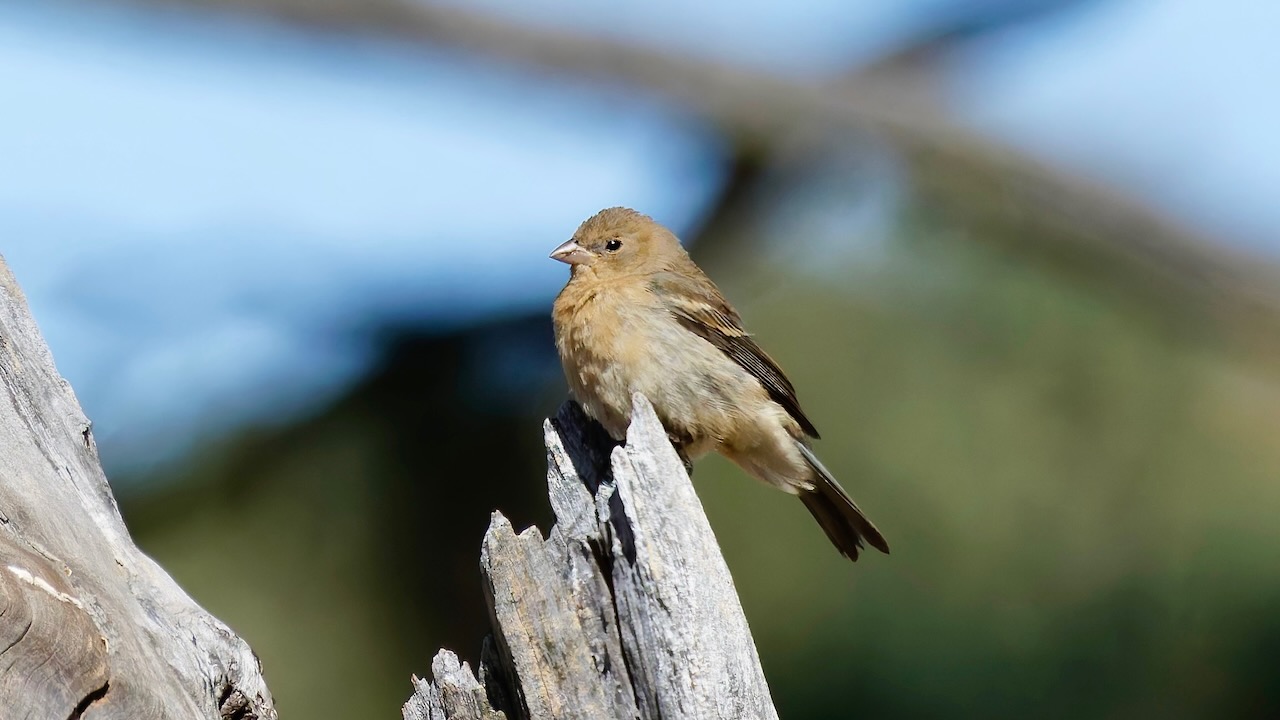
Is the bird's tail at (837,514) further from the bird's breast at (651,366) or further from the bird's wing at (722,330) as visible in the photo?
the bird's breast at (651,366)

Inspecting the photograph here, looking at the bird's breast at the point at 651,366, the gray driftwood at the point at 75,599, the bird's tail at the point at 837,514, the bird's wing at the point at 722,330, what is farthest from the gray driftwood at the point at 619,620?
the bird's tail at the point at 837,514

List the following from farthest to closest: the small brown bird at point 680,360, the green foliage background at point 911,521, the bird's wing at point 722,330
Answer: the green foliage background at point 911,521
the bird's wing at point 722,330
the small brown bird at point 680,360

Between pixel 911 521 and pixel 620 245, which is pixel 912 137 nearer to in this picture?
pixel 620 245

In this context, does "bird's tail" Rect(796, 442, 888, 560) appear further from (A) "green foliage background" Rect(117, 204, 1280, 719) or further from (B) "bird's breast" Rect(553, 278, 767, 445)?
(A) "green foliage background" Rect(117, 204, 1280, 719)

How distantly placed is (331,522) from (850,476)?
265cm

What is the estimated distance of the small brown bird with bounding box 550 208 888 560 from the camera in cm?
589

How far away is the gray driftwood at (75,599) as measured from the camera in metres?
3.22

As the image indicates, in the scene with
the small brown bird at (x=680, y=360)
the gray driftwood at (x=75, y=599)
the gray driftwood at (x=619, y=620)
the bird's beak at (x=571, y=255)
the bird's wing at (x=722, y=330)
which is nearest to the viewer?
the gray driftwood at (x=75, y=599)

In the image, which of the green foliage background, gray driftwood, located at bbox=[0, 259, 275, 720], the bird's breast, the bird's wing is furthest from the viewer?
the green foliage background

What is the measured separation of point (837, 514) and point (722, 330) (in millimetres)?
1007

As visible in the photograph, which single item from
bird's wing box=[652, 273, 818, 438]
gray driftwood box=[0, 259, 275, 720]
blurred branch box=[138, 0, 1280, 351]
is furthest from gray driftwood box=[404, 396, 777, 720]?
blurred branch box=[138, 0, 1280, 351]

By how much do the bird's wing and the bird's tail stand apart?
201 millimetres

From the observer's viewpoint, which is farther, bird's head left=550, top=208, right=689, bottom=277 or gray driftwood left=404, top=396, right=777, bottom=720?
bird's head left=550, top=208, right=689, bottom=277

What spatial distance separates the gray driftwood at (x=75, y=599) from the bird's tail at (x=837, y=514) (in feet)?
10.4
